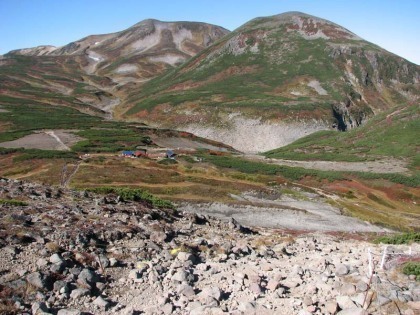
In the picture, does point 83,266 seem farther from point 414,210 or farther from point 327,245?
point 414,210

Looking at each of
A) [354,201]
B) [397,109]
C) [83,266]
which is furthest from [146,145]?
[83,266]

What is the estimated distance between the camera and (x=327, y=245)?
2673 centimetres

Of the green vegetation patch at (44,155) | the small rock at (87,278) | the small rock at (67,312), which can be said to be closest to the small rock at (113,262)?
the small rock at (87,278)

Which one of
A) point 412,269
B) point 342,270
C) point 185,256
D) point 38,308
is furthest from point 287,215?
point 38,308

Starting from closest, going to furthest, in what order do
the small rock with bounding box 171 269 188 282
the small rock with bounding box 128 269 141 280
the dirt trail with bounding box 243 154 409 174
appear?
the small rock with bounding box 171 269 188 282 → the small rock with bounding box 128 269 141 280 → the dirt trail with bounding box 243 154 409 174

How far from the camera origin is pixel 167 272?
1889cm

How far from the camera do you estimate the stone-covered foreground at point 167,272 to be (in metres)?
16.0

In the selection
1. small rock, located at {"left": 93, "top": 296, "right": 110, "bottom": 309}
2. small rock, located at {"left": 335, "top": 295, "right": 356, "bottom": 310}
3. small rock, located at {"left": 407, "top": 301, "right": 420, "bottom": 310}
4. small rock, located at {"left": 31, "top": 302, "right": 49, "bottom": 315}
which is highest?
small rock, located at {"left": 407, "top": 301, "right": 420, "bottom": 310}

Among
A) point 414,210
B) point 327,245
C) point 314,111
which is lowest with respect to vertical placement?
point 414,210

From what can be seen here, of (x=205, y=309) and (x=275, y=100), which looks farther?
(x=275, y=100)

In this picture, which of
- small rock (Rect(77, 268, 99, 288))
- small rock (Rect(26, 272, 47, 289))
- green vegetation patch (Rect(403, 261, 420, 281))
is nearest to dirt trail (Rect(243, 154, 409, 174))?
green vegetation patch (Rect(403, 261, 420, 281))

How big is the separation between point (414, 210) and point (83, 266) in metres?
62.5

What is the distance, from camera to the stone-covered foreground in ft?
52.6

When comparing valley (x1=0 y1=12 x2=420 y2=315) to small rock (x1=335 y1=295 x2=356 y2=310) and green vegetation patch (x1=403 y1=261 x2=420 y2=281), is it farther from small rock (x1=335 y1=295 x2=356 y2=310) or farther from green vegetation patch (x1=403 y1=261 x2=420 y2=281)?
green vegetation patch (x1=403 y1=261 x2=420 y2=281)
